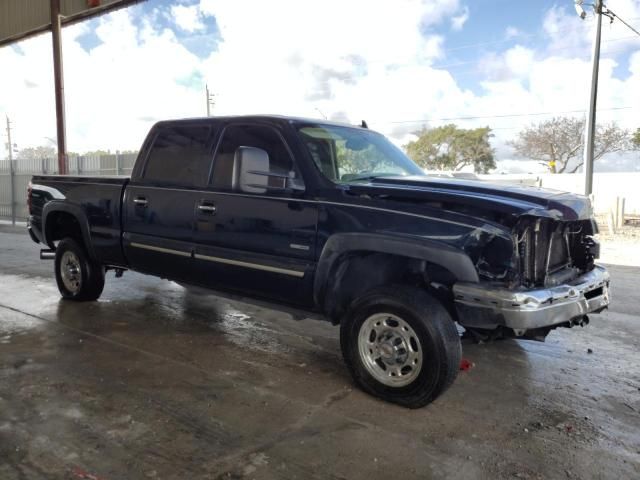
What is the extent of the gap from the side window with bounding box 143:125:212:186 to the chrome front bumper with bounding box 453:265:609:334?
8.43 ft

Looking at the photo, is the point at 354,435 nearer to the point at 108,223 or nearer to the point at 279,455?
the point at 279,455

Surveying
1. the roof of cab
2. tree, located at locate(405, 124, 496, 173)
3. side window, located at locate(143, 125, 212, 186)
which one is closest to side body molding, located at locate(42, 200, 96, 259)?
side window, located at locate(143, 125, 212, 186)

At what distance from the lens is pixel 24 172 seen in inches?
701

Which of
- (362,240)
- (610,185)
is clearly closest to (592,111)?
(362,240)

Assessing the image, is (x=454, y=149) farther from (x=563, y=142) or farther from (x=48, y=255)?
(x=48, y=255)

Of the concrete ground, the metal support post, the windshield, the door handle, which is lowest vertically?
the concrete ground

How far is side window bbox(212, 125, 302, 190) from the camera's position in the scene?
428 centimetres

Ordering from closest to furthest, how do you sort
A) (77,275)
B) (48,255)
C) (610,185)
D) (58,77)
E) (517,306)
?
(517,306) < (77,275) < (48,255) < (58,77) < (610,185)

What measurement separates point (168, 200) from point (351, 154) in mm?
1788

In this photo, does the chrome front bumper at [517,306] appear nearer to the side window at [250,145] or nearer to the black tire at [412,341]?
the black tire at [412,341]

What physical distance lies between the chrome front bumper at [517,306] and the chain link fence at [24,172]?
14.1 m

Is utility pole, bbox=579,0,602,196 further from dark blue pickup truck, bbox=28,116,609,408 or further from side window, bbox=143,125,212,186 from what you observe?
side window, bbox=143,125,212,186

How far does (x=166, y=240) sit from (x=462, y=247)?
2.90 m

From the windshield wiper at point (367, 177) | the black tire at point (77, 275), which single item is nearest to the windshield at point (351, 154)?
the windshield wiper at point (367, 177)
